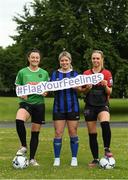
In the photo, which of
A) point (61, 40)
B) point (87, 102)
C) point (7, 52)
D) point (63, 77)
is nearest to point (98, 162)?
point (87, 102)

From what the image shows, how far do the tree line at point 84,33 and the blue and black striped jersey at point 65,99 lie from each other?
80.8 feet

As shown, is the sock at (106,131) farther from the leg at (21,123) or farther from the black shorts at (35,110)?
the leg at (21,123)

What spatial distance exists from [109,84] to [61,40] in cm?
2677

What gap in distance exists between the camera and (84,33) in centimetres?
3678

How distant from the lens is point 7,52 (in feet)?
334

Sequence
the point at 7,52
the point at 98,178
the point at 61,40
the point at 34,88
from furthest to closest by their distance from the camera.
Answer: the point at 7,52 → the point at 61,40 → the point at 34,88 → the point at 98,178

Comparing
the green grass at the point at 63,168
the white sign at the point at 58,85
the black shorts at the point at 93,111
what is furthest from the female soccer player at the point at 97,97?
the green grass at the point at 63,168

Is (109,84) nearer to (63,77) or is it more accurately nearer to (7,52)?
(63,77)

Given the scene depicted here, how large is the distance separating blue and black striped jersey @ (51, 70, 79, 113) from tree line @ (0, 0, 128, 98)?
24638mm

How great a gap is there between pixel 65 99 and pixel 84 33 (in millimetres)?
26522

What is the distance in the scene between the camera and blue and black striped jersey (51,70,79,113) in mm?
10641

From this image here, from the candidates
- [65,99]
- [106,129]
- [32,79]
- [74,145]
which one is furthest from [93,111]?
[32,79]

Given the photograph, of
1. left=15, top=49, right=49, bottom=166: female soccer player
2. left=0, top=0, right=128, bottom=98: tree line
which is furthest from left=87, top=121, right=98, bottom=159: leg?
left=0, top=0, right=128, bottom=98: tree line

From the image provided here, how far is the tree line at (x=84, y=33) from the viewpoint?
3709 cm
